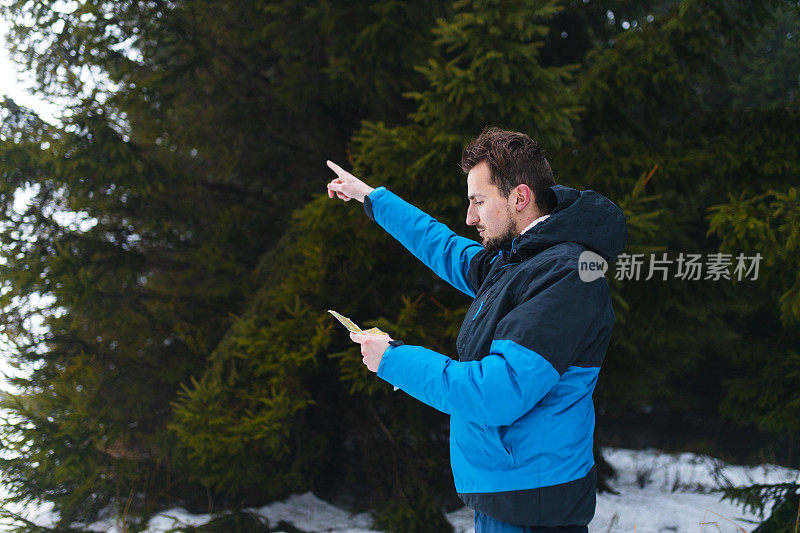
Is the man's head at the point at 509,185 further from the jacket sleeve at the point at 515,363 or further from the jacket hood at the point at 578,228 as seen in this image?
the jacket sleeve at the point at 515,363

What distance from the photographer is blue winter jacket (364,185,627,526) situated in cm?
150

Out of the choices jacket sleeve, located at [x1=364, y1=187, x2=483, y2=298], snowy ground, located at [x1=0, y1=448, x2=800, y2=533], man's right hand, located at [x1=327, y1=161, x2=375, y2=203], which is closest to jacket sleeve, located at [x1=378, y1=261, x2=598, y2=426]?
jacket sleeve, located at [x1=364, y1=187, x2=483, y2=298]

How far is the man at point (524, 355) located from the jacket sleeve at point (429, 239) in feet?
1.37

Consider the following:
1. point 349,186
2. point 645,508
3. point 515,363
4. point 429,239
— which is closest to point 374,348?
point 515,363

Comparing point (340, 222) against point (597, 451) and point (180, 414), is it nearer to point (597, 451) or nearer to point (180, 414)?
point (180, 414)

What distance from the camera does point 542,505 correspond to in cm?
166

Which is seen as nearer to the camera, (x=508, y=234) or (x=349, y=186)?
(x=508, y=234)

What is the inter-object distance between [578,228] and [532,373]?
47cm

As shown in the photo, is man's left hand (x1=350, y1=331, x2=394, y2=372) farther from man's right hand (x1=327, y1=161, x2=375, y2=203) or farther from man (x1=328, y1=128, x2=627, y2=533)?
man's right hand (x1=327, y1=161, x2=375, y2=203)

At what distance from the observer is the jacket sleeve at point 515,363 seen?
1.49 m

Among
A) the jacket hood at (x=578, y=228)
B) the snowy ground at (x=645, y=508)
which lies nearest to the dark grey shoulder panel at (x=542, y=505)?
the jacket hood at (x=578, y=228)

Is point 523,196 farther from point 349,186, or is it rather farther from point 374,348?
point 349,186

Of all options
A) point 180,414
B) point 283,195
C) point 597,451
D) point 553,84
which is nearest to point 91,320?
point 180,414

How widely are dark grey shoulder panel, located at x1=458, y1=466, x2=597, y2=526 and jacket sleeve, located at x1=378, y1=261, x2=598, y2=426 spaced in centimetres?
28
